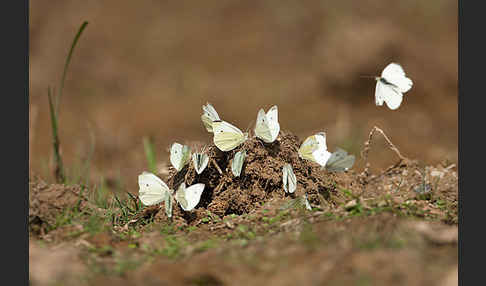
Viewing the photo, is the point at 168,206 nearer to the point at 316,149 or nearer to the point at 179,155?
the point at 179,155

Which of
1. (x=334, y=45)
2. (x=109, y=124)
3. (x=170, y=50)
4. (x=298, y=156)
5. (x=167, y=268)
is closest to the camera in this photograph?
(x=167, y=268)

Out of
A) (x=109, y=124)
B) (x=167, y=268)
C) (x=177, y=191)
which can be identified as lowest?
(x=167, y=268)

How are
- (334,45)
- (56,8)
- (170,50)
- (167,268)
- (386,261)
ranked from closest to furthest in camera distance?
(386,261) < (167,268) < (334,45) < (170,50) < (56,8)

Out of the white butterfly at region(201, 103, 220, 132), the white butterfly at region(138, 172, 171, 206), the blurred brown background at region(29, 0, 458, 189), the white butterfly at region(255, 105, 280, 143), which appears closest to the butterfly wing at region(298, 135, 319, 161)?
the white butterfly at region(255, 105, 280, 143)

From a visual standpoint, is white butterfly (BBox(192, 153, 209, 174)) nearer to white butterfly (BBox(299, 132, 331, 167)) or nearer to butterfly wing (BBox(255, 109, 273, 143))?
butterfly wing (BBox(255, 109, 273, 143))

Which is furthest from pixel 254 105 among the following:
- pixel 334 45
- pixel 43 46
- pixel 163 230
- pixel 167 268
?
pixel 167 268

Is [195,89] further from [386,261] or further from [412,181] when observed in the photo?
[386,261]
